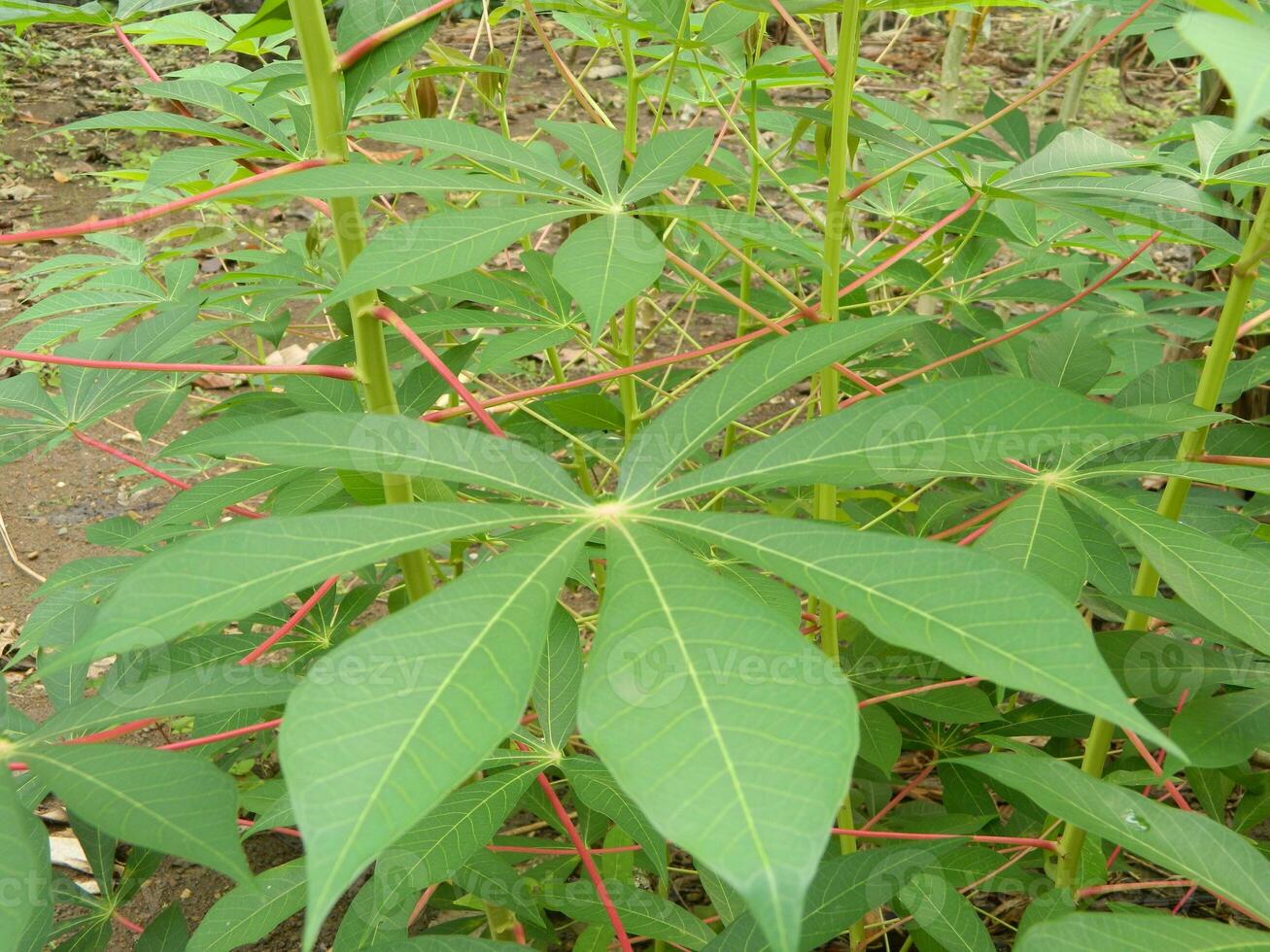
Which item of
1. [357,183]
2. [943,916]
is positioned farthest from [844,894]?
[357,183]

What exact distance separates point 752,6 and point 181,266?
92 cm

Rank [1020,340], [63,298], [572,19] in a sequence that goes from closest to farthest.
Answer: [1020,340], [63,298], [572,19]

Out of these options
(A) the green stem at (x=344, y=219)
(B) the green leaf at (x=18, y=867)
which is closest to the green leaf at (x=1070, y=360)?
(A) the green stem at (x=344, y=219)

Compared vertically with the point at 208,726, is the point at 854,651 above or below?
below

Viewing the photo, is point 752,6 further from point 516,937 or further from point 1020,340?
point 516,937

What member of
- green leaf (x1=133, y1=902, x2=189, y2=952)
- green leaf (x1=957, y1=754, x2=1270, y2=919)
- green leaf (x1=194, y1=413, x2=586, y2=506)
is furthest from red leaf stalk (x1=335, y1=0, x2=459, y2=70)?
green leaf (x1=133, y1=902, x2=189, y2=952)

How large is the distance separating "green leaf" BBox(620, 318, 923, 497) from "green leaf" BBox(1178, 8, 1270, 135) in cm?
25

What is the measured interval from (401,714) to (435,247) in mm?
392

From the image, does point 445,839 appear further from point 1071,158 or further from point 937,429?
point 1071,158

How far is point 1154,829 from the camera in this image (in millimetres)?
623

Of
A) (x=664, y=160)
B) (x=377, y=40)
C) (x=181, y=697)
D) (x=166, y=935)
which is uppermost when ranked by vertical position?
(x=377, y=40)

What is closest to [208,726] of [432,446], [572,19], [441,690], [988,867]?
[432,446]

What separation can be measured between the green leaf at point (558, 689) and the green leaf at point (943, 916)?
33 cm

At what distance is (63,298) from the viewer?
1433 millimetres
